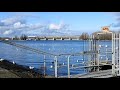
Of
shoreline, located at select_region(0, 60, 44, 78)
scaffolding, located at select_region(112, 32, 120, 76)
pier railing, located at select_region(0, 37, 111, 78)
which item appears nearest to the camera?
shoreline, located at select_region(0, 60, 44, 78)

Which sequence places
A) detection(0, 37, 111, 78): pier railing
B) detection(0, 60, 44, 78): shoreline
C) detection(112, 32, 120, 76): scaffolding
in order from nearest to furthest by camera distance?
detection(0, 60, 44, 78): shoreline < detection(0, 37, 111, 78): pier railing < detection(112, 32, 120, 76): scaffolding

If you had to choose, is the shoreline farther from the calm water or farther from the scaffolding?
the scaffolding

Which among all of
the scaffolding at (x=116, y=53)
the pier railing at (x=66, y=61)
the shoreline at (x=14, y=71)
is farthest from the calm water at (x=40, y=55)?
the scaffolding at (x=116, y=53)

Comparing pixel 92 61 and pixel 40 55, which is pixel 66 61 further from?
pixel 92 61

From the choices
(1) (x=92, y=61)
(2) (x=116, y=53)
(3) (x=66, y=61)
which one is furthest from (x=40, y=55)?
(1) (x=92, y=61)

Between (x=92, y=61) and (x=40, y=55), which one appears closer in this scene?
(x=40, y=55)

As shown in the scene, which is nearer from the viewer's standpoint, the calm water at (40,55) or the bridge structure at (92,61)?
the calm water at (40,55)

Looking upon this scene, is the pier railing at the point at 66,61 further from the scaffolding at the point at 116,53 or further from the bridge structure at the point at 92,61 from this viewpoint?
the scaffolding at the point at 116,53

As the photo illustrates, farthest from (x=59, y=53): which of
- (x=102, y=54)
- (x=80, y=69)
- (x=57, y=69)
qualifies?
(x=102, y=54)

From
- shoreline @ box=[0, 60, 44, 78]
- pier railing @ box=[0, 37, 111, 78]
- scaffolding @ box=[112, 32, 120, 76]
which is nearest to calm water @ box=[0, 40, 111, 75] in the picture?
pier railing @ box=[0, 37, 111, 78]
